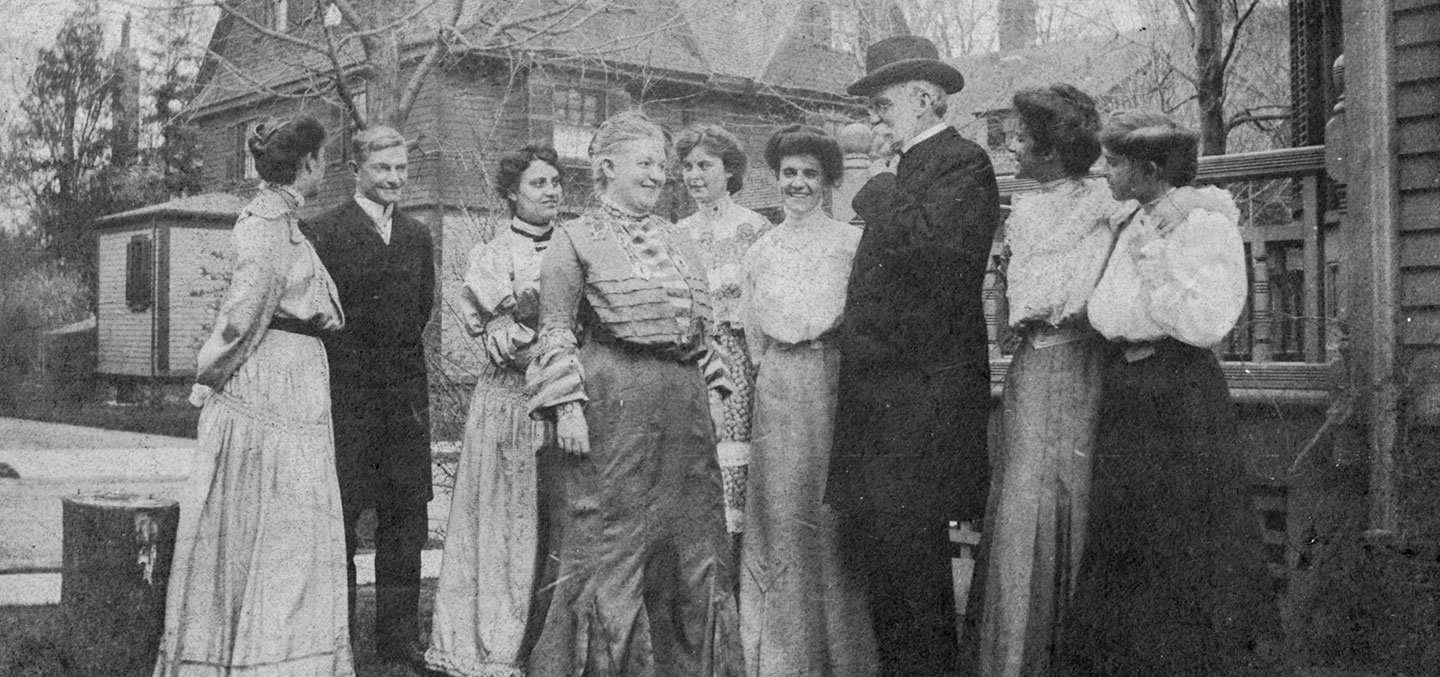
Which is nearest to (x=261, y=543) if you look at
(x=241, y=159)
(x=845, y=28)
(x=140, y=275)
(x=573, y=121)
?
(x=573, y=121)

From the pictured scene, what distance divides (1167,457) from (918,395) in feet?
2.50

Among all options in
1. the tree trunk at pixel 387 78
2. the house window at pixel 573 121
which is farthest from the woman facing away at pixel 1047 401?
the house window at pixel 573 121

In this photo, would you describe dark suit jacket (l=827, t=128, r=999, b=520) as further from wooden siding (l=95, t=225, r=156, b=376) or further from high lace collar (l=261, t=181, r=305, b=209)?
wooden siding (l=95, t=225, r=156, b=376)

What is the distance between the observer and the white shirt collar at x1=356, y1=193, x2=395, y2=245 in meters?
4.86

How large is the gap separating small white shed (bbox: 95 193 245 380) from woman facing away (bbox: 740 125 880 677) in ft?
56.2

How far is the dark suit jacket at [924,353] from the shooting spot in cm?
378

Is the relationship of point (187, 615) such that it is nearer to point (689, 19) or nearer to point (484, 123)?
point (689, 19)

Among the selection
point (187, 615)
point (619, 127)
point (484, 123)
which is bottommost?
point (187, 615)

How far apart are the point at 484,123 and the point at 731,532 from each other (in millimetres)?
12955

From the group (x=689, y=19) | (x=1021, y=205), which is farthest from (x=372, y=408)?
(x=689, y=19)

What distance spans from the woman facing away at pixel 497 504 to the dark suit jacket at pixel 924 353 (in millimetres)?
1252

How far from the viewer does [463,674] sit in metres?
4.39

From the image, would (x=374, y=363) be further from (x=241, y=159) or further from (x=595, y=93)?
(x=241, y=159)

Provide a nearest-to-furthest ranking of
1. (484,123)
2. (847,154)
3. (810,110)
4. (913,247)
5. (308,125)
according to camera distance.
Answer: (913,247) < (308,125) < (847,154) < (484,123) < (810,110)
